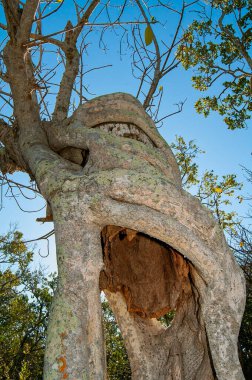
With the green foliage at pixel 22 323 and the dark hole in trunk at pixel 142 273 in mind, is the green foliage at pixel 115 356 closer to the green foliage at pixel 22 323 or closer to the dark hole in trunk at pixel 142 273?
the green foliage at pixel 22 323

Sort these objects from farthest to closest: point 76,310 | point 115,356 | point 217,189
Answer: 1. point 115,356
2. point 217,189
3. point 76,310

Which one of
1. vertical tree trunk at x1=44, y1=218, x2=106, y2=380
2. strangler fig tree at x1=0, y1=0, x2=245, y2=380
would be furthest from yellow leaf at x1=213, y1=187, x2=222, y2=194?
vertical tree trunk at x1=44, y1=218, x2=106, y2=380

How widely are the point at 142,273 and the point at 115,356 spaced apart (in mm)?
9085

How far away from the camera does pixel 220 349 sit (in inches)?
87.1

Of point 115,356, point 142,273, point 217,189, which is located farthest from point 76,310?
point 115,356

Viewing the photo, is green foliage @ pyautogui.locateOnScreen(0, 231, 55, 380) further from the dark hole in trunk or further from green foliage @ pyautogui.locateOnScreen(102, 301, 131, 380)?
the dark hole in trunk

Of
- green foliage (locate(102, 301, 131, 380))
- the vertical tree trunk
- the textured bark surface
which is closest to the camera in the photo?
the vertical tree trunk

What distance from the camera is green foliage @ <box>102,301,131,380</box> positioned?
10883mm

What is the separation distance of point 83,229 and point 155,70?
304 cm

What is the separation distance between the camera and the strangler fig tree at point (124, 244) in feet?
7.02

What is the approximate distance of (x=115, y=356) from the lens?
436 inches

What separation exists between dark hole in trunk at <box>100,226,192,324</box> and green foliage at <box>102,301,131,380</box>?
8.05 metres

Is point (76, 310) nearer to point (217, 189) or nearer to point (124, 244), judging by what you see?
point (124, 244)

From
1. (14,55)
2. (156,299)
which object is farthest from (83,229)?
(14,55)
